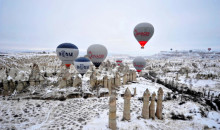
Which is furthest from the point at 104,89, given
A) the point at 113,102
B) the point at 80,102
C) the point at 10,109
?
the point at 10,109

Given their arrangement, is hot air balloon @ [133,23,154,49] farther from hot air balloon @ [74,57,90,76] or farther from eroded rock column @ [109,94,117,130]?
eroded rock column @ [109,94,117,130]

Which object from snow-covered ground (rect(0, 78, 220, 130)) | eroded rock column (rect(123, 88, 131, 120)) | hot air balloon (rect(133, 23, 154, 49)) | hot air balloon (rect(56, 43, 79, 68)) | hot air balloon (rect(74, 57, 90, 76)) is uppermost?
hot air balloon (rect(133, 23, 154, 49))

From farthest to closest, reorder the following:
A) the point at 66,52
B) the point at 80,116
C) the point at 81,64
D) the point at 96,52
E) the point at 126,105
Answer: the point at 96,52
the point at 81,64
the point at 66,52
the point at 80,116
the point at 126,105

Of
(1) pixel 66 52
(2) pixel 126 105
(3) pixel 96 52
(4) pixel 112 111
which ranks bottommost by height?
(2) pixel 126 105

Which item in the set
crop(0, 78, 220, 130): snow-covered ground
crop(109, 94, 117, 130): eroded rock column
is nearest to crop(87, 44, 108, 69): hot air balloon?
crop(0, 78, 220, 130): snow-covered ground

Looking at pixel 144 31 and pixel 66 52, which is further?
pixel 144 31

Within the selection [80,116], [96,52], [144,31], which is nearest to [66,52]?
[96,52]

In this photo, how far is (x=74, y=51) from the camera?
22969 mm

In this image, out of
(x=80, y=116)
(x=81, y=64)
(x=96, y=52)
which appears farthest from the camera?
(x=96, y=52)

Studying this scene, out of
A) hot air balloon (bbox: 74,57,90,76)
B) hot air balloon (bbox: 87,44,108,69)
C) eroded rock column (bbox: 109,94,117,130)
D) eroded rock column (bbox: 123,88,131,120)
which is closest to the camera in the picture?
eroded rock column (bbox: 109,94,117,130)

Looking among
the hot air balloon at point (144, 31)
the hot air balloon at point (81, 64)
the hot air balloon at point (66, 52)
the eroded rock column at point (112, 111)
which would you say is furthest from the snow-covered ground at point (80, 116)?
the hot air balloon at point (144, 31)

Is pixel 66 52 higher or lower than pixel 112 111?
higher

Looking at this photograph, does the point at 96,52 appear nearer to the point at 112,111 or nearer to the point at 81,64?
the point at 81,64

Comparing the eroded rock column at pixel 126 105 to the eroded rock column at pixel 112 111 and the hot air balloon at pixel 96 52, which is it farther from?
the hot air balloon at pixel 96 52
